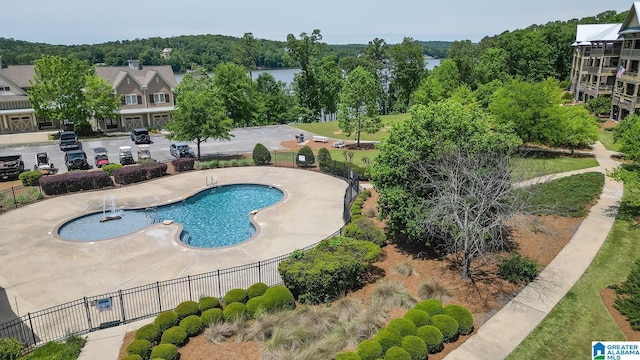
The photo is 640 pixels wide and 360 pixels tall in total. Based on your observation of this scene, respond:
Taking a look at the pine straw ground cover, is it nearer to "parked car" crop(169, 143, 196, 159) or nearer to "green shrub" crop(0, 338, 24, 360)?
"green shrub" crop(0, 338, 24, 360)

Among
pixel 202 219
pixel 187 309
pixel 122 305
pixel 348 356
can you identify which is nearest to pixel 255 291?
pixel 187 309

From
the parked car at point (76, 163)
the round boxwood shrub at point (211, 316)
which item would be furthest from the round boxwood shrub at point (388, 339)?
the parked car at point (76, 163)

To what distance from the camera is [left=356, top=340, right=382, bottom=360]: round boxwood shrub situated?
549 inches

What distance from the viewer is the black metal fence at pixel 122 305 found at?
16.3 m

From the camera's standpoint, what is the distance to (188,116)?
132 ft

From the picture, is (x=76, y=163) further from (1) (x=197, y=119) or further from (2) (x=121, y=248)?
(2) (x=121, y=248)

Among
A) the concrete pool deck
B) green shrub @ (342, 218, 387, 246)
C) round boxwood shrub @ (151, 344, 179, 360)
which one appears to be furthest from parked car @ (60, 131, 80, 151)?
round boxwood shrub @ (151, 344, 179, 360)

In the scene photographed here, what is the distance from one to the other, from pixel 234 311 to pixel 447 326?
7.76 meters

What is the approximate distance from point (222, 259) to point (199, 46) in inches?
6291

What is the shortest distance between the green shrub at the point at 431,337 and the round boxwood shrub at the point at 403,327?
0.70 ft

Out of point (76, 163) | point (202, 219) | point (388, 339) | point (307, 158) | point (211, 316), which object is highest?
point (307, 158)

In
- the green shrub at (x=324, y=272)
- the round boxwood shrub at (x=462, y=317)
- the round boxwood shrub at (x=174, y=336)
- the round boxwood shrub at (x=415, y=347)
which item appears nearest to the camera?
the round boxwood shrub at (x=415, y=347)

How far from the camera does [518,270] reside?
64.4ft

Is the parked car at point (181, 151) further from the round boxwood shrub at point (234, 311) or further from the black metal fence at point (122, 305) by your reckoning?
the round boxwood shrub at point (234, 311)
